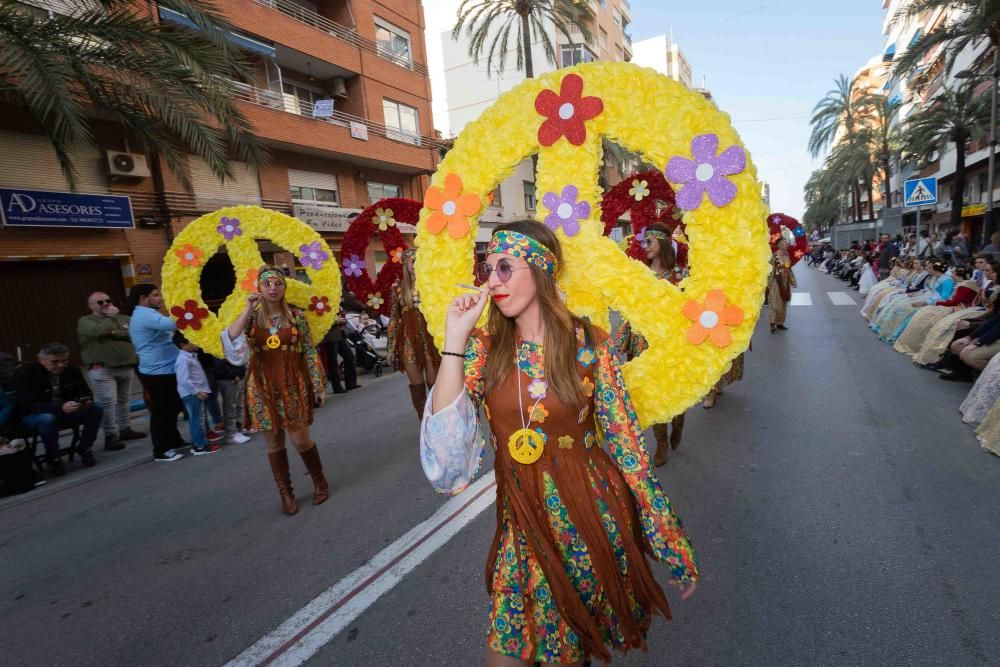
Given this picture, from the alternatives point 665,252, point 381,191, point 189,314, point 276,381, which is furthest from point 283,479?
point 381,191

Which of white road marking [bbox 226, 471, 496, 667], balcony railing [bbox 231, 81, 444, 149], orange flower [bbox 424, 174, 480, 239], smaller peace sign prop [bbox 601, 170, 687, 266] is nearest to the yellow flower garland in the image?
white road marking [bbox 226, 471, 496, 667]

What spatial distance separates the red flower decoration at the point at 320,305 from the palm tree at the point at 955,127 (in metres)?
22.2

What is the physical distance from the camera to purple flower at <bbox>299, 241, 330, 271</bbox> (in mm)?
5004

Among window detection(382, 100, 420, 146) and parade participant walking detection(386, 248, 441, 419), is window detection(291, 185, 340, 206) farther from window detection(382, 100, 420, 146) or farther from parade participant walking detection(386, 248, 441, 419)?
parade participant walking detection(386, 248, 441, 419)

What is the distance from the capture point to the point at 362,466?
517 cm

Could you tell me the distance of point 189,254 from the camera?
484cm

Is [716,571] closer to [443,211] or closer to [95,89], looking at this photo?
[443,211]

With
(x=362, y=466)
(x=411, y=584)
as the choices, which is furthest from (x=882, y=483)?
(x=362, y=466)

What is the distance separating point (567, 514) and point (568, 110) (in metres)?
1.58

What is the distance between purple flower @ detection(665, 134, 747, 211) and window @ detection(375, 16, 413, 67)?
62.8 feet

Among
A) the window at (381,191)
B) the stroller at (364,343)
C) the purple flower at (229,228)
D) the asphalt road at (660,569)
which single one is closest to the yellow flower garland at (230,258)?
the purple flower at (229,228)

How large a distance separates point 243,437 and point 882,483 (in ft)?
22.0

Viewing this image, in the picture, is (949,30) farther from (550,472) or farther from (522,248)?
(550,472)

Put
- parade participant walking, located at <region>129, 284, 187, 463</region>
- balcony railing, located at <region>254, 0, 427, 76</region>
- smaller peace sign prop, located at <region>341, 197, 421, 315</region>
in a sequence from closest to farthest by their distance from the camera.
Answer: smaller peace sign prop, located at <region>341, 197, 421, 315</region>, parade participant walking, located at <region>129, 284, 187, 463</region>, balcony railing, located at <region>254, 0, 427, 76</region>
